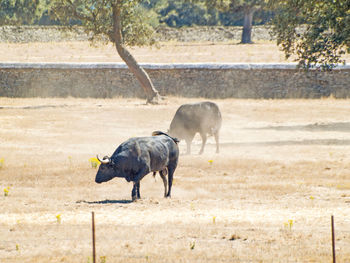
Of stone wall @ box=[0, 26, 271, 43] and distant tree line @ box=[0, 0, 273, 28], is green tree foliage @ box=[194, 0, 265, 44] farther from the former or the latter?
distant tree line @ box=[0, 0, 273, 28]

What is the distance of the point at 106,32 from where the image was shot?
38969 mm

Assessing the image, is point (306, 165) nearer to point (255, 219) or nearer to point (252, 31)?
point (255, 219)

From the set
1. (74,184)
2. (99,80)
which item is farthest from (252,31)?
(74,184)

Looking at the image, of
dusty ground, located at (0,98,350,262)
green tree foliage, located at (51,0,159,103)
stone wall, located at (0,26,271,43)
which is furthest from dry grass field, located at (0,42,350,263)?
stone wall, located at (0,26,271,43)

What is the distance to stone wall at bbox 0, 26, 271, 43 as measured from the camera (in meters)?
75.8

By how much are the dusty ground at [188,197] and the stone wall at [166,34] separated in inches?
1764

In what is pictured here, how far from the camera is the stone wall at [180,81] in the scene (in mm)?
39969

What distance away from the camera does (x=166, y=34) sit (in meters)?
80.4

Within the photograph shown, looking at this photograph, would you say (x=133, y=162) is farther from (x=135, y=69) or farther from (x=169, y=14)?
(x=169, y=14)

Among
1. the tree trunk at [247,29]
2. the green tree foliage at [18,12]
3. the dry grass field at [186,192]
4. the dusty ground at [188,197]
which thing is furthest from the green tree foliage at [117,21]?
the green tree foliage at [18,12]

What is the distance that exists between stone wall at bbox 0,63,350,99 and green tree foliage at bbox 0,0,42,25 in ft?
145

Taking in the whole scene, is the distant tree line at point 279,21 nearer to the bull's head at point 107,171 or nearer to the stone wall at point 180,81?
the stone wall at point 180,81

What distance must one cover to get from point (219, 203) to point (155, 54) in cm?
4667

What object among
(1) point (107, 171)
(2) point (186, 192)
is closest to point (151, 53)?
(2) point (186, 192)
